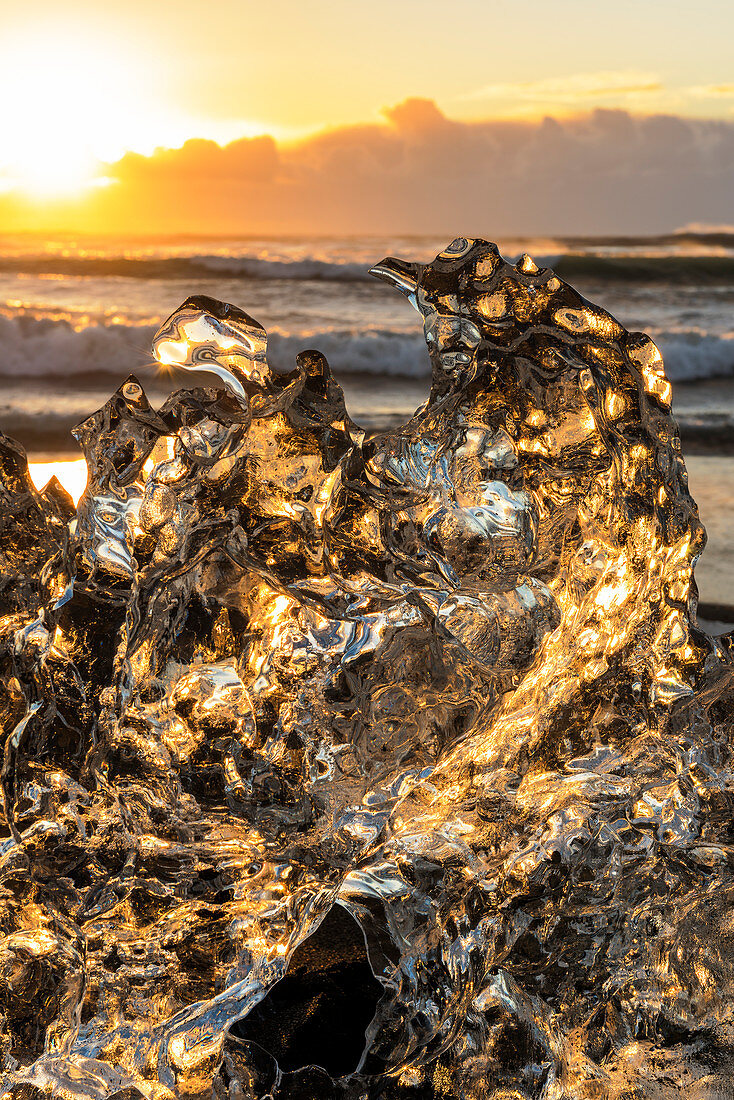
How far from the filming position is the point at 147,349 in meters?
8.07

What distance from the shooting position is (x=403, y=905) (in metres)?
1.13

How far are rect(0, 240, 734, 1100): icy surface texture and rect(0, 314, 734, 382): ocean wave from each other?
6.65 metres

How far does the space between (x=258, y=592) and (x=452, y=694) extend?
0.25 meters

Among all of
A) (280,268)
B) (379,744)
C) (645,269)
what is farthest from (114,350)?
(645,269)

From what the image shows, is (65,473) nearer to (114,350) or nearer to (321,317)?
(114,350)

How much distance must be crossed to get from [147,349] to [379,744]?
741cm

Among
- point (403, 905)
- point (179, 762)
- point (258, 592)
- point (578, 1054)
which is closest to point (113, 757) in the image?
point (179, 762)

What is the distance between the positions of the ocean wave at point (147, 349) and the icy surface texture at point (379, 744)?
6.65m

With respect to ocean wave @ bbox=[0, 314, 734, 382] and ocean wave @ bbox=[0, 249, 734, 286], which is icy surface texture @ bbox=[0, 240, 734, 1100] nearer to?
ocean wave @ bbox=[0, 314, 734, 382]

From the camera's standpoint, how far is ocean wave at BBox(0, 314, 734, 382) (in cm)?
778

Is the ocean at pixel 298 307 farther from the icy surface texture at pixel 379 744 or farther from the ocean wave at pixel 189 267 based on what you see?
the icy surface texture at pixel 379 744

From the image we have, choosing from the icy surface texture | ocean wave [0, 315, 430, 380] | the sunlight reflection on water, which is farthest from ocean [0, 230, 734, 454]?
the icy surface texture

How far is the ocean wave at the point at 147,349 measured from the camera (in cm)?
778

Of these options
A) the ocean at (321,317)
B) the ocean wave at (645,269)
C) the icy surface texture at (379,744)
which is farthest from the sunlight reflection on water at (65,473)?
the ocean wave at (645,269)
